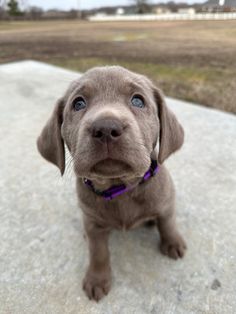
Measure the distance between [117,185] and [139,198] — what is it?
15cm

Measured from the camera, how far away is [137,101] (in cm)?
194

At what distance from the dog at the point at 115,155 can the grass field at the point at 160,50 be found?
1325mm

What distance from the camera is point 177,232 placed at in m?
2.41

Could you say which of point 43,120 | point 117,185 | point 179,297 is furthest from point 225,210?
point 43,120

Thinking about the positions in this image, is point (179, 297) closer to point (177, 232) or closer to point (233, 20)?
point (177, 232)

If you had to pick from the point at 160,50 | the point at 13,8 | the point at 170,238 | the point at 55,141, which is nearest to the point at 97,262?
the point at 170,238

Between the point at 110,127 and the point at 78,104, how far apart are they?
51 cm

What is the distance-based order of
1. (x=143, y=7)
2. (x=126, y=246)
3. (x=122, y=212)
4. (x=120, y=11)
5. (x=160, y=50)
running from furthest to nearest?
(x=160, y=50) < (x=120, y=11) < (x=143, y=7) < (x=126, y=246) < (x=122, y=212)

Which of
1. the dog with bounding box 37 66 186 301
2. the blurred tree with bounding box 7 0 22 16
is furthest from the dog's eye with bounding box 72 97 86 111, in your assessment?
the blurred tree with bounding box 7 0 22 16

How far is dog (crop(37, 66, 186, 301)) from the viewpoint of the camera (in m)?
1.66

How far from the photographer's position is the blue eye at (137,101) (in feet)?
6.29

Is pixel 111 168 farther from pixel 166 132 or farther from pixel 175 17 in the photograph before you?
pixel 175 17

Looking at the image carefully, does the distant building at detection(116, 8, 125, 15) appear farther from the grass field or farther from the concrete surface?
the concrete surface

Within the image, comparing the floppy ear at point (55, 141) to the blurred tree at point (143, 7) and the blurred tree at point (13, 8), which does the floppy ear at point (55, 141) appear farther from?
the blurred tree at point (13, 8)
